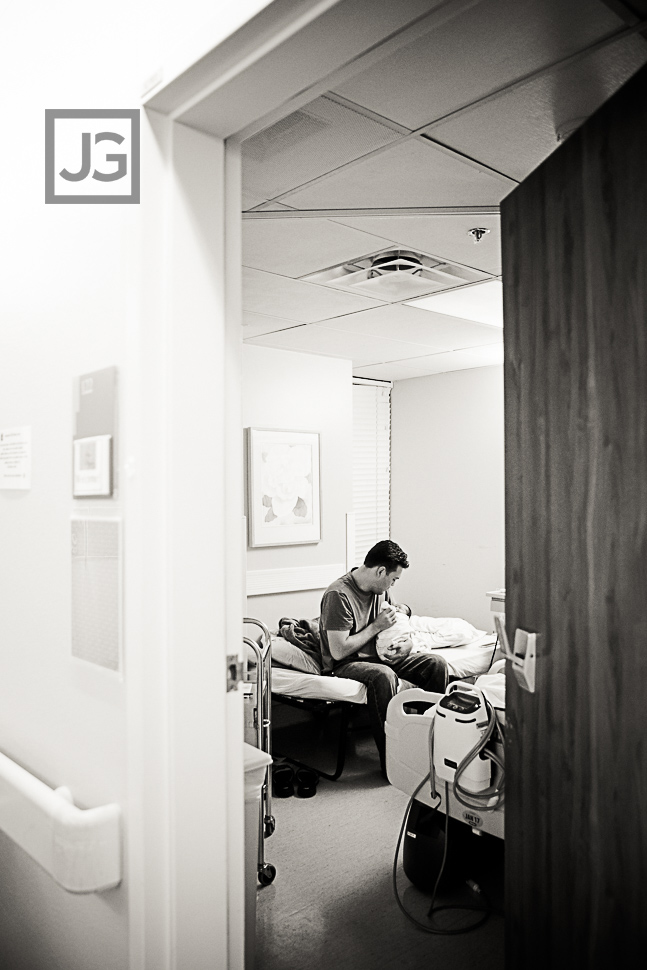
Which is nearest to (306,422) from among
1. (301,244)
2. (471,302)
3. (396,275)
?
(471,302)

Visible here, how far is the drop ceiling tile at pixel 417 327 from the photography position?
414 cm

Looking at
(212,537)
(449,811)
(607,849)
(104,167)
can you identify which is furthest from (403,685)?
(104,167)

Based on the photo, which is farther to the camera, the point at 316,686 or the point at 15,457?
the point at 316,686

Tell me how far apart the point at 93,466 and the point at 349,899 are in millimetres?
2068

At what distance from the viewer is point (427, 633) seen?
4.98 meters

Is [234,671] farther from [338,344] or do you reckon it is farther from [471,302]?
[338,344]

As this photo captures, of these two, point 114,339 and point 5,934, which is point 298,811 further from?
point 114,339

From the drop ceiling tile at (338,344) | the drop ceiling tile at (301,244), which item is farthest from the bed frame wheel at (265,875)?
the drop ceiling tile at (338,344)

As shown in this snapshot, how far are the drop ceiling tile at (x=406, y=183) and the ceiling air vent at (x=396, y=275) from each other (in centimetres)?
55

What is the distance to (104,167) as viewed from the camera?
1340 millimetres

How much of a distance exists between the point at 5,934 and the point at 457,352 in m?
4.35

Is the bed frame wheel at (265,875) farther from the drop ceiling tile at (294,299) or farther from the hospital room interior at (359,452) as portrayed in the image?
the drop ceiling tile at (294,299)

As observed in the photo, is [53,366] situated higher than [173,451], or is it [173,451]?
[53,366]

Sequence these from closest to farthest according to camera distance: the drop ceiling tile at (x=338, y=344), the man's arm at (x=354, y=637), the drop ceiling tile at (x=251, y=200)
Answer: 1. the drop ceiling tile at (x=251, y=200)
2. the man's arm at (x=354, y=637)
3. the drop ceiling tile at (x=338, y=344)
